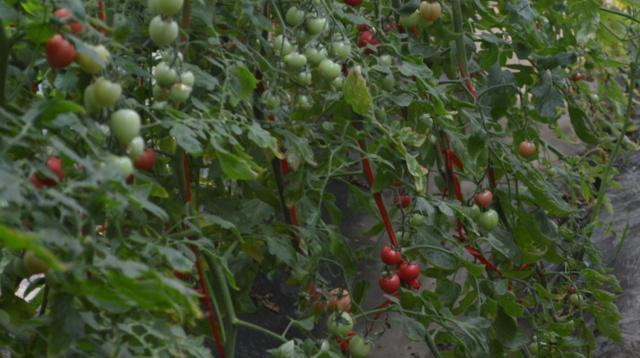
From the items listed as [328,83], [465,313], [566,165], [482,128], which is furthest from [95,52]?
[566,165]

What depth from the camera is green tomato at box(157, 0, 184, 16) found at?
1.33 metres

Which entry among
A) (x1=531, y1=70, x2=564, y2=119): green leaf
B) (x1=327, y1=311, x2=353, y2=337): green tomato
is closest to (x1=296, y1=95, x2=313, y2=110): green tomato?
(x1=327, y1=311, x2=353, y2=337): green tomato

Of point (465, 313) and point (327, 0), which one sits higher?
point (327, 0)

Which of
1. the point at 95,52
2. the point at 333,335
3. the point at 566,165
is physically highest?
the point at 95,52

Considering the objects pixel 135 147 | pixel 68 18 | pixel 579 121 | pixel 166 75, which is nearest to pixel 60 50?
pixel 68 18

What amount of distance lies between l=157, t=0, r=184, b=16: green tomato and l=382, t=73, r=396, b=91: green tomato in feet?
2.47

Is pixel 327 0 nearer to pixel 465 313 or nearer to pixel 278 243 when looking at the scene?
pixel 278 243

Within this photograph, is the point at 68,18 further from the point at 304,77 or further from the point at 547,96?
the point at 547,96

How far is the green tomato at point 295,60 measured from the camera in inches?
68.8

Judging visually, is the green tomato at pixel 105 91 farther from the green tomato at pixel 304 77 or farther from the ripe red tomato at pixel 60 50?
the green tomato at pixel 304 77

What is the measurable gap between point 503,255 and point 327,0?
31.9 inches

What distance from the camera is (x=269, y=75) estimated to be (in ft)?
6.36

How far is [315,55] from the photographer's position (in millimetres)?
1785

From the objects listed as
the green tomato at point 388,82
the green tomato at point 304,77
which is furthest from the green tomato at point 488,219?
the green tomato at point 304,77
